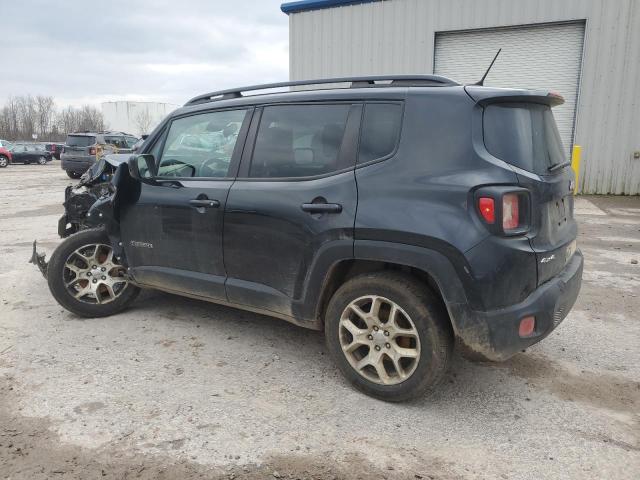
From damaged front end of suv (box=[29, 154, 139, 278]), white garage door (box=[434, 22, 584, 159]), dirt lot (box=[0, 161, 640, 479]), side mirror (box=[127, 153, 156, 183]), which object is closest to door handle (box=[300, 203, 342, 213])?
dirt lot (box=[0, 161, 640, 479])

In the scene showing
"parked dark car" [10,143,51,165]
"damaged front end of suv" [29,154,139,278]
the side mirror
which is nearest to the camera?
the side mirror

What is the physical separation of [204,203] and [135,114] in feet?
209

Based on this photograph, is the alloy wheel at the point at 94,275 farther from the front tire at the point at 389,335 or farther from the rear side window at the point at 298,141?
the front tire at the point at 389,335

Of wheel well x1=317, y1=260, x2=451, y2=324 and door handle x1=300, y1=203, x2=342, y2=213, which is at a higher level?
door handle x1=300, y1=203, x2=342, y2=213

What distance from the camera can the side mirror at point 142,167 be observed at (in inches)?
152

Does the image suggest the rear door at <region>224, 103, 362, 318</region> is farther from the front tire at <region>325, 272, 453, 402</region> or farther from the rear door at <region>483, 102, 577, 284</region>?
the rear door at <region>483, 102, 577, 284</region>

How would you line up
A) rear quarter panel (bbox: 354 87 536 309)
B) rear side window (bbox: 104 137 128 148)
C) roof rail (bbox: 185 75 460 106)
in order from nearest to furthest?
rear quarter panel (bbox: 354 87 536 309), roof rail (bbox: 185 75 460 106), rear side window (bbox: 104 137 128 148)

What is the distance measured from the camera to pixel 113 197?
13.4ft

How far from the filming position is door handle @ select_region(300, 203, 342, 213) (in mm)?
2967

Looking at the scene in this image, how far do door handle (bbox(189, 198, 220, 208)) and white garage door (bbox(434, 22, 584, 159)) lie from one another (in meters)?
12.1

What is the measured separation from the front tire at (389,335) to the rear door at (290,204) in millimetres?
237

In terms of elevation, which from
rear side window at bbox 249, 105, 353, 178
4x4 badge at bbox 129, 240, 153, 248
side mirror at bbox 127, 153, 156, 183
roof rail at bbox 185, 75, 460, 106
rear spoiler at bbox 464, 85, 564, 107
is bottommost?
4x4 badge at bbox 129, 240, 153, 248

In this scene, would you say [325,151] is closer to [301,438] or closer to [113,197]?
[301,438]

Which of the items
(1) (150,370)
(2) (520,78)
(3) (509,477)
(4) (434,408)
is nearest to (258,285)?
(1) (150,370)
